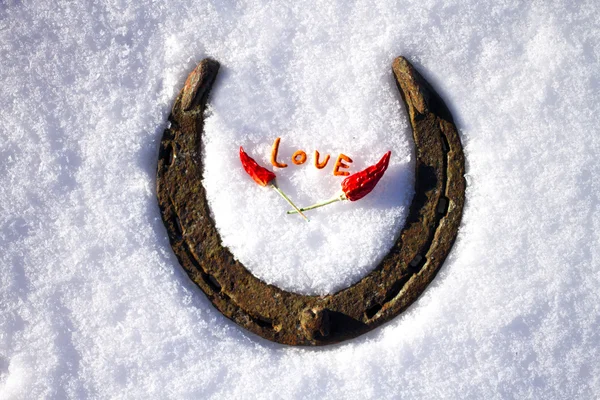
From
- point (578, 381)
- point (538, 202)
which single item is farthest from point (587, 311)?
point (538, 202)

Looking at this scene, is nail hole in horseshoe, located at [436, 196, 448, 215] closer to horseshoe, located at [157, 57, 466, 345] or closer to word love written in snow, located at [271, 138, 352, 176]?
horseshoe, located at [157, 57, 466, 345]

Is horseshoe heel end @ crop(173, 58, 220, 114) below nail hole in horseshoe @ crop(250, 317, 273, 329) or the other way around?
the other way around

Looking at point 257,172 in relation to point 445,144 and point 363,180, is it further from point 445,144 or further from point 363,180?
point 445,144

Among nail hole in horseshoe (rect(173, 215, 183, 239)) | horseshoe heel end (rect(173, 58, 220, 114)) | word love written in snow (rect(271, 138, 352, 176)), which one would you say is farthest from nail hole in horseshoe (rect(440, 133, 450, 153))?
nail hole in horseshoe (rect(173, 215, 183, 239))

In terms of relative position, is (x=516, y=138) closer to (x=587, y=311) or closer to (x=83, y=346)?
(x=587, y=311)

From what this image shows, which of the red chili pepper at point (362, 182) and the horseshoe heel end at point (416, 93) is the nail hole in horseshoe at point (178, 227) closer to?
the red chili pepper at point (362, 182)

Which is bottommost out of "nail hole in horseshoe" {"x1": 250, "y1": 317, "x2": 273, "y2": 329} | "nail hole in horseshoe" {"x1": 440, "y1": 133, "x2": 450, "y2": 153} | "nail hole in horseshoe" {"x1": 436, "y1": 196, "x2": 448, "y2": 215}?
"nail hole in horseshoe" {"x1": 250, "y1": 317, "x2": 273, "y2": 329}

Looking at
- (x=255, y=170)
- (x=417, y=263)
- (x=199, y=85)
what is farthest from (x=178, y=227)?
(x=417, y=263)
